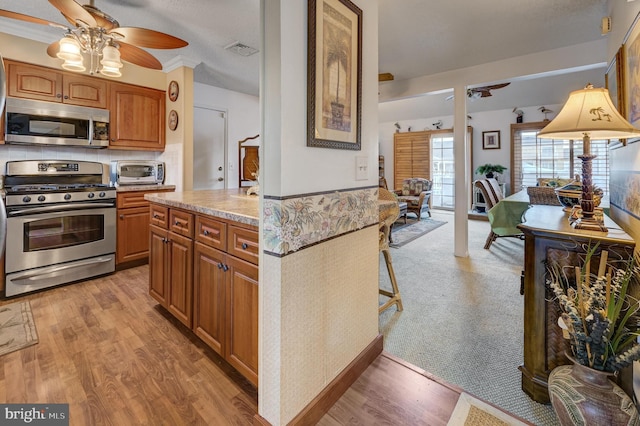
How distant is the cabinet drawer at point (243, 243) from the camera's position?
1463 millimetres

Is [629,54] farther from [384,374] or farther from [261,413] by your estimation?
[261,413]

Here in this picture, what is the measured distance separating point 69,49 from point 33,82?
4.80 feet

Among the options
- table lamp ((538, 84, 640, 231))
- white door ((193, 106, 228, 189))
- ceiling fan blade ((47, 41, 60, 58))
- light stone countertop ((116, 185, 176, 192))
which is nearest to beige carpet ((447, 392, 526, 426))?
table lamp ((538, 84, 640, 231))

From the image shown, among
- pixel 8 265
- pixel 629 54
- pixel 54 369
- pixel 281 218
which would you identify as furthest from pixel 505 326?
pixel 8 265

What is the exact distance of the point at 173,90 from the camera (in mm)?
3820

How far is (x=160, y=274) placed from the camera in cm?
231

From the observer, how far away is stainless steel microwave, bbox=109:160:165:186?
11.4ft

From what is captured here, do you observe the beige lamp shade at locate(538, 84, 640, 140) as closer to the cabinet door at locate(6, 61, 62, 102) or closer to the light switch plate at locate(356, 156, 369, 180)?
the light switch plate at locate(356, 156, 369, 180)

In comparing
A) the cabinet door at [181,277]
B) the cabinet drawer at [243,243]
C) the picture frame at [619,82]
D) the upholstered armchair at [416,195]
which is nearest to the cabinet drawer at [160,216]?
the cabinet door at [181,277]

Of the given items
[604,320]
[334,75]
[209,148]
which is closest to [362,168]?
[334,75]

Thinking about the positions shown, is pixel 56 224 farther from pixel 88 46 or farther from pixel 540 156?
pixel 540 156

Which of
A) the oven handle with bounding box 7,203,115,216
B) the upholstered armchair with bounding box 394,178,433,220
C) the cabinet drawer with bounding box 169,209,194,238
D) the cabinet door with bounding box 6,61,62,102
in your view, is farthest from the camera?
the upholstered armchair with bounding box 394,178,433,220

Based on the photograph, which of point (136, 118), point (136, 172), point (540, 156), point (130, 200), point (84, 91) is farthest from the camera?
point (540, 156)

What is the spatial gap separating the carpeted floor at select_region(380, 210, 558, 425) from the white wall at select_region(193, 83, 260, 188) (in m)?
3.11
